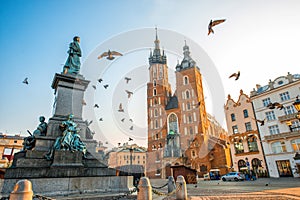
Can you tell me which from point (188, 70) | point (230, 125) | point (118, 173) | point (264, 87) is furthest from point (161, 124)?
point (118, 173)

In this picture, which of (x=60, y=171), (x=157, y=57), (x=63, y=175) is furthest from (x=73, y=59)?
(x=157, y=57)

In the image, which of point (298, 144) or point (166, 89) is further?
point (166, 89)

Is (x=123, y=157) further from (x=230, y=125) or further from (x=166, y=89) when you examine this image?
(x=230, y=125)

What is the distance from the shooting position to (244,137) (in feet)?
93.5

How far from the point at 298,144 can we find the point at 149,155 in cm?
3437

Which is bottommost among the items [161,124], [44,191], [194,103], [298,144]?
[44,191]

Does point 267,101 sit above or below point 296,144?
above

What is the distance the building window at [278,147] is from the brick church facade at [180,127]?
46.2 ft

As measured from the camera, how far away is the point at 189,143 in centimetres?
4447

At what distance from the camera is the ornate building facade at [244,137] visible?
2659 centimetres

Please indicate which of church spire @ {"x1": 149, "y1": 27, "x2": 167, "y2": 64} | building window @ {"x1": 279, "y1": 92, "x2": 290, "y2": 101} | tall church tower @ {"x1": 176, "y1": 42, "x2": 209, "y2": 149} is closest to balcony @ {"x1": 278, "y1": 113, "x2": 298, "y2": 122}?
building window @ {"x1": 279, "y1": 92, "x2": 290, "y2": 101}

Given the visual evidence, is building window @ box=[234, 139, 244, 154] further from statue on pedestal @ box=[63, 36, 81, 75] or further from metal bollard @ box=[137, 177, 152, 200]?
metal bollard @ box=[137, 177, 152, 200]

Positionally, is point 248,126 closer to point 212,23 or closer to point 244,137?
point 244,137

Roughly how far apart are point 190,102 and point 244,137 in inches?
879
